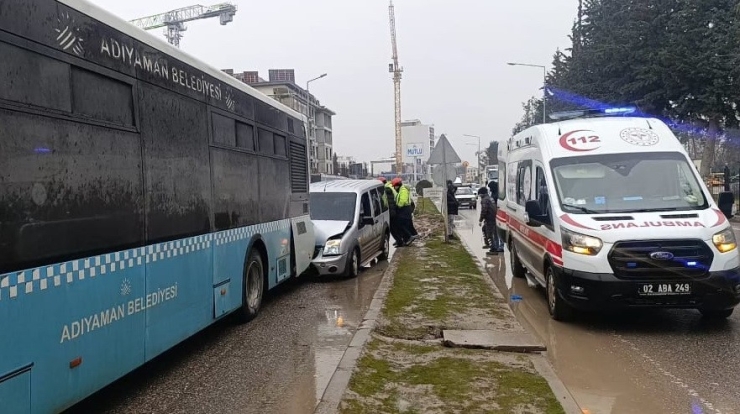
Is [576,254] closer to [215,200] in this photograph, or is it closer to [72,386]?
[215,200]

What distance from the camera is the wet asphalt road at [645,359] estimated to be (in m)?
4.85

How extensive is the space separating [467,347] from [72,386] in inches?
145

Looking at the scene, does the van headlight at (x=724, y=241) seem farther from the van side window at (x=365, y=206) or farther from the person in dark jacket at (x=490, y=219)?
the person in dark jacket at (x=490, y=219)

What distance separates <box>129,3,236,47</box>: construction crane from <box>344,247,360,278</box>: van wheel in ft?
299

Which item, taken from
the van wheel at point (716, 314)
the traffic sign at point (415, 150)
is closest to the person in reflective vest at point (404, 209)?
the van wheel at point (716, 314)

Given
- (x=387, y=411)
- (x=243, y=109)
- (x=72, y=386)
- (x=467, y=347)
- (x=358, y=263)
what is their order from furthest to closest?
(x=358, y=263) → (x=243, y=109) → (x=467, y=347) → (x=387, y=411) → (x=72, y=386)

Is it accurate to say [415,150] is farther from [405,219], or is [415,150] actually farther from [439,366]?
[439,366]

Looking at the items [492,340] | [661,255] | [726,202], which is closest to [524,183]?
[726,202]

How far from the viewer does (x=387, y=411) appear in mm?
4375

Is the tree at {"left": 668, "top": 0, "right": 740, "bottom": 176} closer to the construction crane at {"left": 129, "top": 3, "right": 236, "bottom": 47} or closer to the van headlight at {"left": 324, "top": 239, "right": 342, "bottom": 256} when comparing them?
the van headlight at {"left": 324, "top": 239, "right": 342, "bottom": 256}

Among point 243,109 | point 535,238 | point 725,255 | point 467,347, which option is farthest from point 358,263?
point 725,255

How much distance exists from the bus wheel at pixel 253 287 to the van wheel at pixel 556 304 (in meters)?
3.78

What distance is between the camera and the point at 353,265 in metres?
11.4

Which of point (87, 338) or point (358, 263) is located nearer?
point (87, 338)
